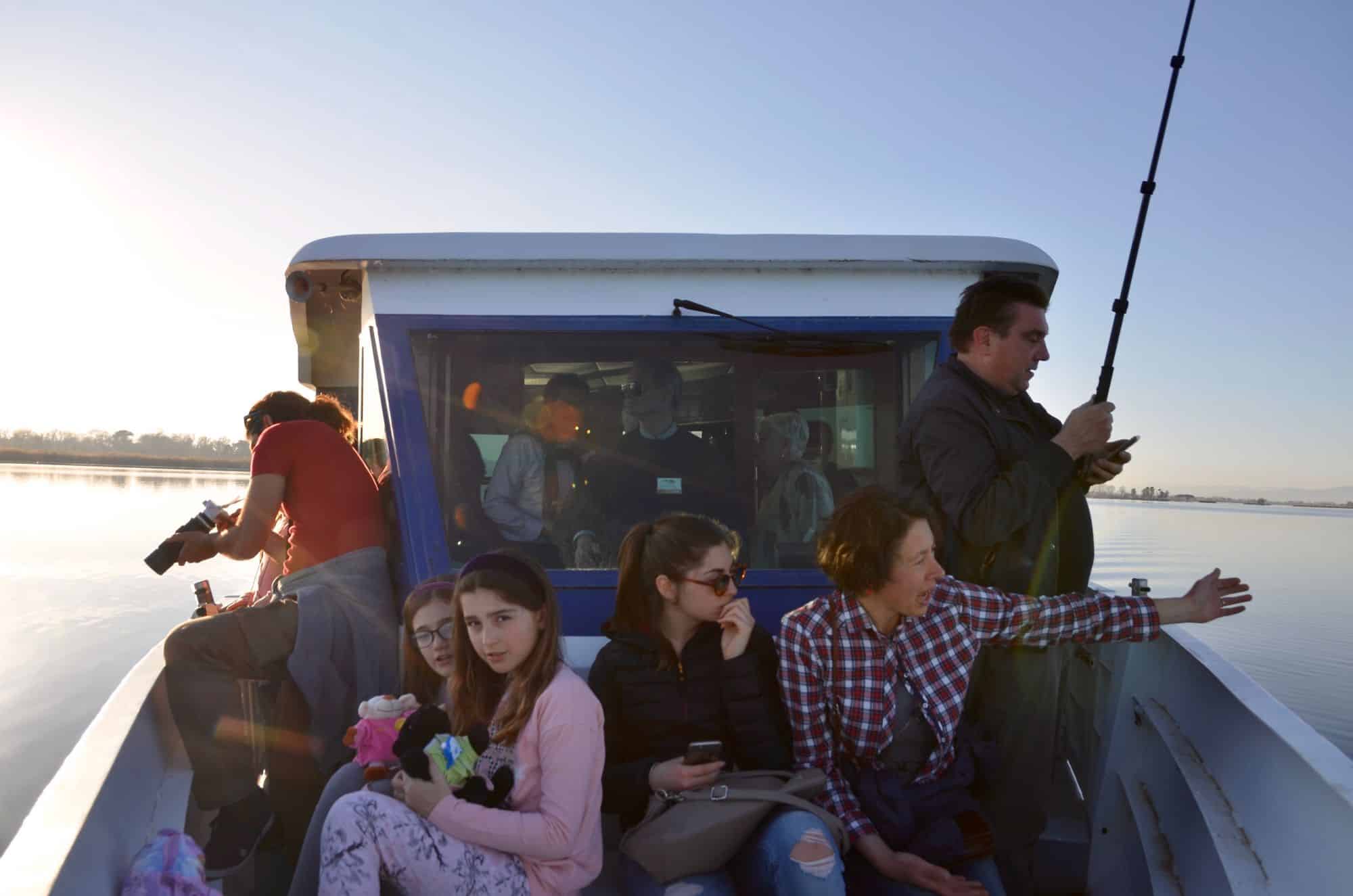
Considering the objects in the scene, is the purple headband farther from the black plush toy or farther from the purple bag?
the purple bag

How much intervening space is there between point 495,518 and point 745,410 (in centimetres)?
90

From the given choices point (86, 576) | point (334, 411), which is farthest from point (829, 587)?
point (86, 576)

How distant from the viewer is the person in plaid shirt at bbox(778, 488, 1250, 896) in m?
2.25

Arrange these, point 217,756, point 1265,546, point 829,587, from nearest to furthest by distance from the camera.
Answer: point 217,756, point 829,587, point 1265,546

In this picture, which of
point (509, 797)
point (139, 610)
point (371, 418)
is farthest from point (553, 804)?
point (139, 610)

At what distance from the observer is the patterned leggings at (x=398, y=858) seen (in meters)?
1.91

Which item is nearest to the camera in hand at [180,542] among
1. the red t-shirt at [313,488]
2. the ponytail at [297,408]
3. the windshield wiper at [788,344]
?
the red t-shirt at [313,488]

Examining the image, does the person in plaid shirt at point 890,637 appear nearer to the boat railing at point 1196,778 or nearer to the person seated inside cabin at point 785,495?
the boat railing at point 1196,778

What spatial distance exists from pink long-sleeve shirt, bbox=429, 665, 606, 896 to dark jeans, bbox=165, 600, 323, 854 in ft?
3.21

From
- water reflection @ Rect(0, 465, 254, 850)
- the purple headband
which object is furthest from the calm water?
the purple headband

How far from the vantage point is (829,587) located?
10.5ft

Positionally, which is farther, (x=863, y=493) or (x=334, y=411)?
(x=334, y=411)

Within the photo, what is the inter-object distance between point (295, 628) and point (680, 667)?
1.26 m

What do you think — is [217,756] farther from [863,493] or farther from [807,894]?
[863,493]
